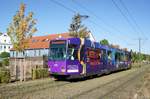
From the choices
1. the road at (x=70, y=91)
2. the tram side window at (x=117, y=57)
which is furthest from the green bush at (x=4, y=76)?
the tram side window at (x=117, y=57)

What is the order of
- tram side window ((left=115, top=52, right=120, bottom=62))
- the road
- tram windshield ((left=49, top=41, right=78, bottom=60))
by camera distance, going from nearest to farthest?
the road < tram windshield ((left=49, top=41, right=78, bottom=60)) < tram side window ((left=115, top=52, right=120, bottom=62))

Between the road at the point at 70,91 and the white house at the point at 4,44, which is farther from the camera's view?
the white house at the point at 4,44

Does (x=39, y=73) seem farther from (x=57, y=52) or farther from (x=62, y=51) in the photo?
(x=62, y=51)

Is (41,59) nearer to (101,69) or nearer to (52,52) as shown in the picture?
(101,69)

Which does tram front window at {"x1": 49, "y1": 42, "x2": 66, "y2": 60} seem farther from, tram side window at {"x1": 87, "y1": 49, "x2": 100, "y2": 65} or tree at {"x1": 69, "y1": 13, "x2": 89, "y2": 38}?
tree at {"x1": 69, "y1": 13, "x2": 89, "y2": 38}

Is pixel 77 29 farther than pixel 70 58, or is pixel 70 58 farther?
pixel 77 29

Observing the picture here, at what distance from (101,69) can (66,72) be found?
7.95 m

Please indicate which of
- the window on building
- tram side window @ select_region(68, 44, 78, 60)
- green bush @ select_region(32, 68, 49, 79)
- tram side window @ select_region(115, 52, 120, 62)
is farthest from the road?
tram side window @ select_region(115, 52, 120, 62)

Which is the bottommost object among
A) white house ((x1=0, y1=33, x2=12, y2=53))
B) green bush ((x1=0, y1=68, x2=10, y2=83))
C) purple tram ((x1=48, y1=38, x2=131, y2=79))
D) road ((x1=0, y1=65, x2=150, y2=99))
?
road ((x1=0, y1=65, x2=150, y2=99))

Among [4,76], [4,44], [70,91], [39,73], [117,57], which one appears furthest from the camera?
[4,44]

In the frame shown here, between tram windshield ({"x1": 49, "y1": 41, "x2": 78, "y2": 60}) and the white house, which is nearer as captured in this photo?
tram windshield ({"x1": 49, "y1": 41, "x2": 78, "y2": 60})

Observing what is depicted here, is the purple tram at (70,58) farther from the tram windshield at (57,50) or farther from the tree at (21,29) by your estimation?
the tree at (21,29)

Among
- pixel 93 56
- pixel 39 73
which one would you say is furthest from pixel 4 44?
pixel 93 56

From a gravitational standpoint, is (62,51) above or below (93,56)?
above
